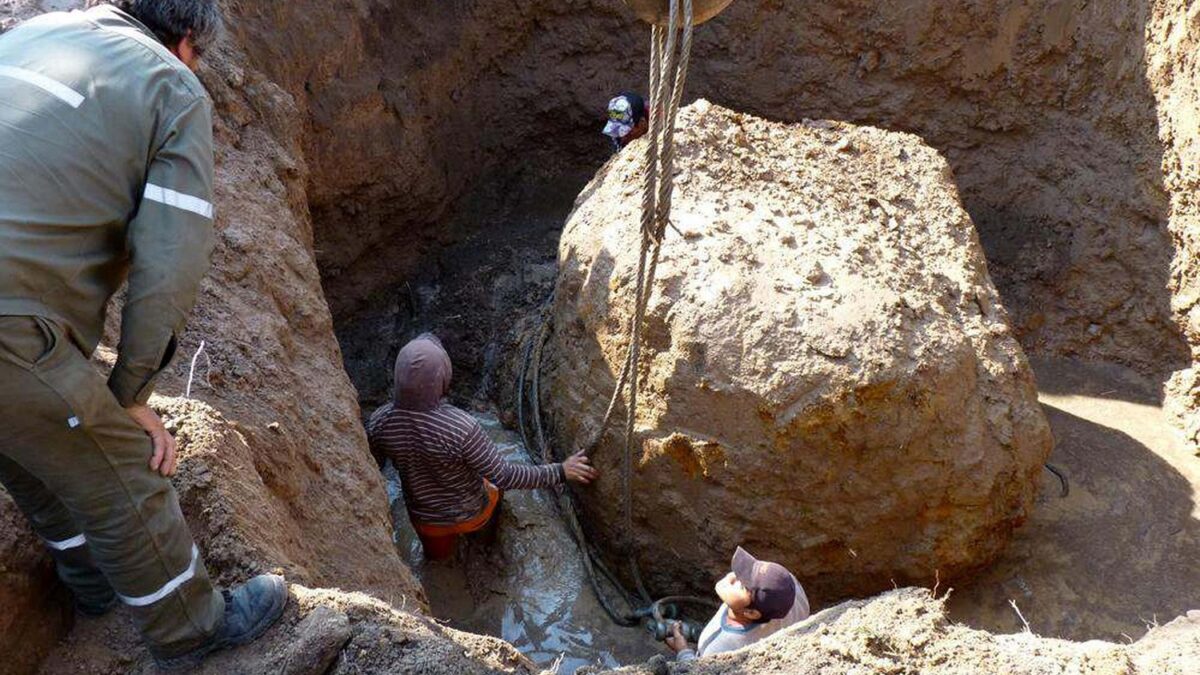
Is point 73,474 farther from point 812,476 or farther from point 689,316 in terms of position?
point 812,476

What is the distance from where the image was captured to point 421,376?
386cm

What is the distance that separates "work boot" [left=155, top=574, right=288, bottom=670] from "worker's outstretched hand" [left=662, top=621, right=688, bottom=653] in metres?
1.56

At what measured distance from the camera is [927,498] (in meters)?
4.17

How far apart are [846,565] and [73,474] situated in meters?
3.02

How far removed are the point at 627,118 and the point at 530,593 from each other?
262cm

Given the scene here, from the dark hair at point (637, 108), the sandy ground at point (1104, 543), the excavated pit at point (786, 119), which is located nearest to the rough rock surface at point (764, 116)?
the excavated pit at point (786, 119)

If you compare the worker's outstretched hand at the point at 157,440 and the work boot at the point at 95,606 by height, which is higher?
the worker's outstretched hand at the point at 157,440

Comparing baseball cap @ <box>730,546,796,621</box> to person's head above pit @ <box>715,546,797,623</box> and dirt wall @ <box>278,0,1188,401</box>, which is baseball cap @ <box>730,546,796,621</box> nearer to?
person's head above pit @ <box>715,546,797,623</box>

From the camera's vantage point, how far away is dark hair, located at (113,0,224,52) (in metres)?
2.29

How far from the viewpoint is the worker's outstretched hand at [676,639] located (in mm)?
3745

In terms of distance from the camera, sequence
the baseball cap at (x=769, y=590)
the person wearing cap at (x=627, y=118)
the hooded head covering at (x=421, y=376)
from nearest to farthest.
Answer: the baseball cap at (x=769, y=590) < the hooded head covering at (x=421, y=376) < the person wearing cap at (x=627, y=118)

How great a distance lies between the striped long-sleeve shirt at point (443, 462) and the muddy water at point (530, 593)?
346 mm

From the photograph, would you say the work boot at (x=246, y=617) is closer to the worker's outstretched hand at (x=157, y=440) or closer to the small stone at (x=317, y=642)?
the small stone at (x=317, y=642)

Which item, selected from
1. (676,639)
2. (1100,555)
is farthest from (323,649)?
(1100,555)
